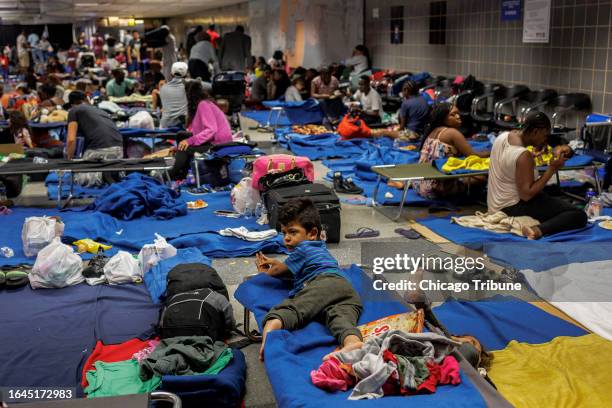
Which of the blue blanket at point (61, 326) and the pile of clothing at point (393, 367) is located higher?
the pile of clothing at point (393, 367)

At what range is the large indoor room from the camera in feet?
11.1

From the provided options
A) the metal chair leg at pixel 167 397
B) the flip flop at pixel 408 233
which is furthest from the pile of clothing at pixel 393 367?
the flip flop at pixel 408 233

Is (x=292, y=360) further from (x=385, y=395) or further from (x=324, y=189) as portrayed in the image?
(x=324, y=189)

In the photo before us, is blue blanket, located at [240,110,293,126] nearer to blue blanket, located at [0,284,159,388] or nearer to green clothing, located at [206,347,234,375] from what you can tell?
blue blanket, located at [0,284,159,388]

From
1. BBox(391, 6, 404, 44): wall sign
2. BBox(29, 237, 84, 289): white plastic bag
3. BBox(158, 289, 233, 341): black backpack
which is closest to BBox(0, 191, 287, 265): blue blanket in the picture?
BBox(29, 237, 84, 289): white plastic bag

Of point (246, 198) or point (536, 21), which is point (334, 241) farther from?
point (536, 21)

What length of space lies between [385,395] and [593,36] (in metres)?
7.57

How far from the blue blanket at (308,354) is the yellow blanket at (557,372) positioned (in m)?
0.47

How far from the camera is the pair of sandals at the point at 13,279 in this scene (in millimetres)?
5114

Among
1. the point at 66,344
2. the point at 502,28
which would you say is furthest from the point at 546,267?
the point at 502,28

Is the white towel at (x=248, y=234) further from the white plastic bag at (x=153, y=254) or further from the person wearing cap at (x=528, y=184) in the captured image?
the person wearing cap at (x=528, y=184)

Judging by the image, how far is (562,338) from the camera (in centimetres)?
385

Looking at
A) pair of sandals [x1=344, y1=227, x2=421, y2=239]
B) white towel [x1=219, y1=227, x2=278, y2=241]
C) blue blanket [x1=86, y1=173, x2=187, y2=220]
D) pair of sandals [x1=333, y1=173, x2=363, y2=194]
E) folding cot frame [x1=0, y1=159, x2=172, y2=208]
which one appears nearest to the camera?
white towel [x1=219, y1=227, x2=278, y2=241]

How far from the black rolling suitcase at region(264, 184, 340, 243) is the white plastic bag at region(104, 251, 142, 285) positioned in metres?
1.37
